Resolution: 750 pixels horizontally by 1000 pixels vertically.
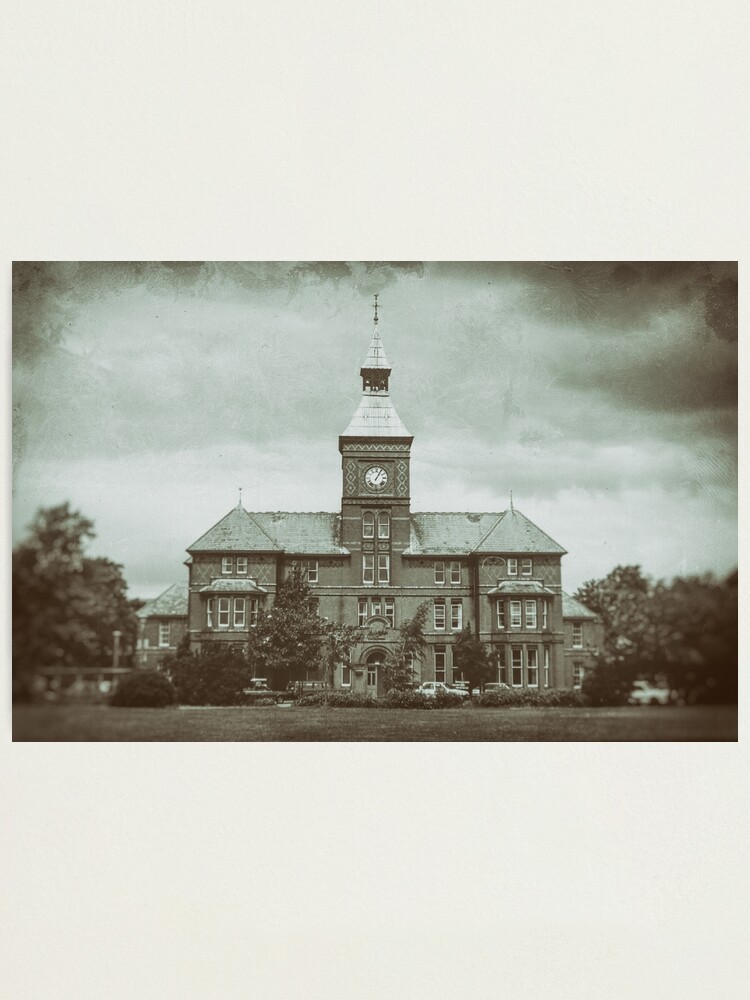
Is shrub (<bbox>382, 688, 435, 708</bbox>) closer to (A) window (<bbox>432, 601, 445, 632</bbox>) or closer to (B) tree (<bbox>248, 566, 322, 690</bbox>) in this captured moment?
(A) window (<bbox>432, 601, 445, 632</bbox>)

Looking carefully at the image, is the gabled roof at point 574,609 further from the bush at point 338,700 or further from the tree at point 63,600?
the tree at point 63,600

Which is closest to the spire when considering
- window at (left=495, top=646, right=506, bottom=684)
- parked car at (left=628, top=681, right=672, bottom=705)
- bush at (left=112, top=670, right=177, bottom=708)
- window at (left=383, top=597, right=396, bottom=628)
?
window at (left=383, top=597, right=396, bottom=628)

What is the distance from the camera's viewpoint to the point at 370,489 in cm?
879

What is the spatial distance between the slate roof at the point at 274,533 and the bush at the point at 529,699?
5.53ft

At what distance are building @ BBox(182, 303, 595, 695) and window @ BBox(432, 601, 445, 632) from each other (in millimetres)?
11

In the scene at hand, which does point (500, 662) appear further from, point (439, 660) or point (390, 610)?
point (390, 610)

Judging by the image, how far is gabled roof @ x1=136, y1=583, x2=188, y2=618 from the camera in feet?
27.7

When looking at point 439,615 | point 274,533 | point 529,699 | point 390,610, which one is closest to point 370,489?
point 274,533

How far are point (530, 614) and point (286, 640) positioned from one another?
2026 mm

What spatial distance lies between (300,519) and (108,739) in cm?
227
